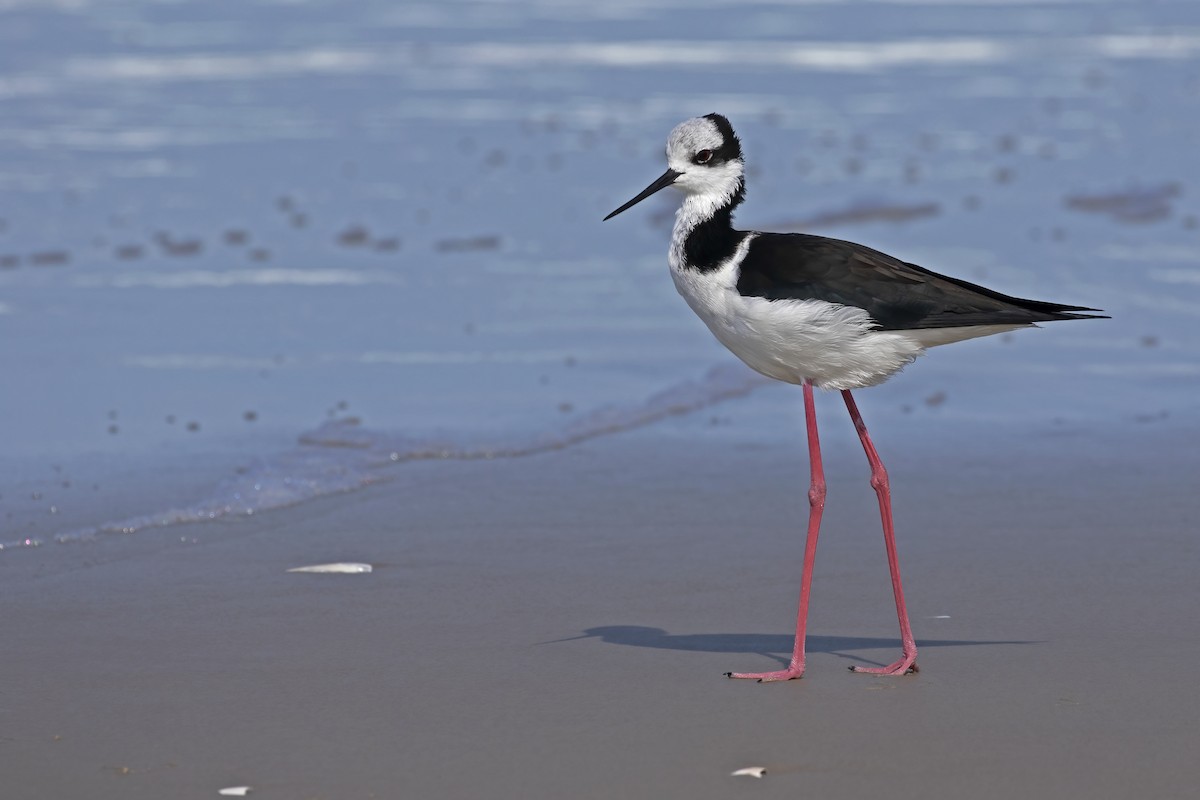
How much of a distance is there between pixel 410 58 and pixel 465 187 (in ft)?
23.3

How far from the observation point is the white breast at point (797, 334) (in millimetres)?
4750

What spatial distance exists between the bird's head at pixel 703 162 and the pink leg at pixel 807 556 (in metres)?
0.65

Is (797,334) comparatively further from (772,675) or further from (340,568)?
(340,568)

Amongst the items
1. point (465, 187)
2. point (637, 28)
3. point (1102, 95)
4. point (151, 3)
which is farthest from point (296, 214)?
point (151, 3)

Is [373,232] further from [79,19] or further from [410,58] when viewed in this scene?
[79,19]

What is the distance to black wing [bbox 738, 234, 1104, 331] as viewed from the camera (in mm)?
4727

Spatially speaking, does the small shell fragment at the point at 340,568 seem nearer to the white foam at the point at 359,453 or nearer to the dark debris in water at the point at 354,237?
the white foam at the point at 359,453

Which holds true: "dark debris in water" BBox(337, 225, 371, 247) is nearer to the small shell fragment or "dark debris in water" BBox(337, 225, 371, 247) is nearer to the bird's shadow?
the small shell fragment

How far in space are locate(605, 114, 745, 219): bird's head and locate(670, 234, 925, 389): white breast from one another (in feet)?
0.75

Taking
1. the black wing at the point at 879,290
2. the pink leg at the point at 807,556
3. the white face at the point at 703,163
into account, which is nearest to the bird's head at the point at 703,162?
the white face at the point at 703,163

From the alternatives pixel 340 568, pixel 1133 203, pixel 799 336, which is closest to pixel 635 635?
pixel 799 336

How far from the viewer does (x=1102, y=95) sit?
57.9 ft

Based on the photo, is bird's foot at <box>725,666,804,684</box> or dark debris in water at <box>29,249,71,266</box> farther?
dark debris in water at <box>29,249,71,266</box>

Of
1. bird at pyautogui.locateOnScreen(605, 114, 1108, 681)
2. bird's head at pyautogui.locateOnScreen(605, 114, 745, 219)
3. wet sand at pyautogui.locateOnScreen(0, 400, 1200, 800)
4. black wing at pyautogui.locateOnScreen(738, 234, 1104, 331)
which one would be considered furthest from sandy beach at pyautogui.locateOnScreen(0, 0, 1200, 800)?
bird's head at pyautogui.locateOnScreen(605, 114, 745, 219)
